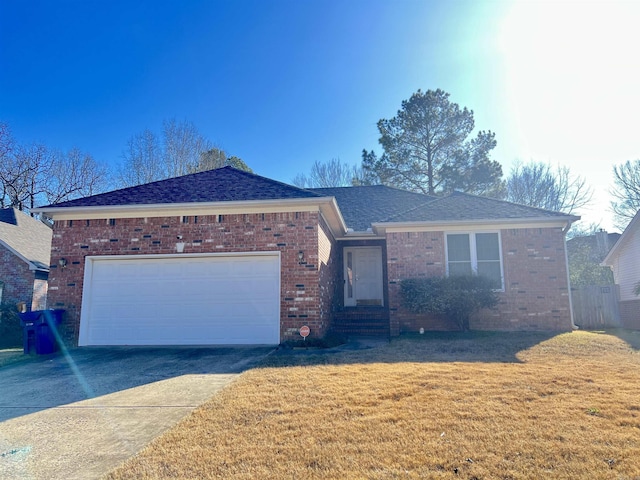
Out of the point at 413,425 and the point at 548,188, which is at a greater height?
the point at 548,188

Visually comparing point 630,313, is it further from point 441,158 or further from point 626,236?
point 441,158

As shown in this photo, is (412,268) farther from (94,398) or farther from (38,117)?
(38,117)

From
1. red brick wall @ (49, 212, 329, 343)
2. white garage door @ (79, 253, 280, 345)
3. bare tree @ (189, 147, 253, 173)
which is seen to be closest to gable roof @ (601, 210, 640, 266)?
red brick wall @ (49, 212, 329, 343)

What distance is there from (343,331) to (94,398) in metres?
7.52

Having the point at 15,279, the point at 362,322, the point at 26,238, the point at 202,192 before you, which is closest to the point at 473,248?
the point at 362,322

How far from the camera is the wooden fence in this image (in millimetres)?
13234

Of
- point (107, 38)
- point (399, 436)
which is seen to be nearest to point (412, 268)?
point (399, 436)

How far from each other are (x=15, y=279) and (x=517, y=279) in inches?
711

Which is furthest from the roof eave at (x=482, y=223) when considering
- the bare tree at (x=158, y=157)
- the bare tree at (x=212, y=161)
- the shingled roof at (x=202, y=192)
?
the bare tree at (x=212, y=161)

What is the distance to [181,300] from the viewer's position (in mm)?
9336

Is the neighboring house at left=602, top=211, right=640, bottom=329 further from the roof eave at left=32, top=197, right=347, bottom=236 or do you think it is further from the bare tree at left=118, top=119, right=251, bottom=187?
the bare tree at left=118, top=119, right=251, bottom=187

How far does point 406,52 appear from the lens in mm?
10156

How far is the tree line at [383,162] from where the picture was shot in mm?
23609

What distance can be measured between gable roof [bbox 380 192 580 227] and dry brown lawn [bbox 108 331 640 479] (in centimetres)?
505
